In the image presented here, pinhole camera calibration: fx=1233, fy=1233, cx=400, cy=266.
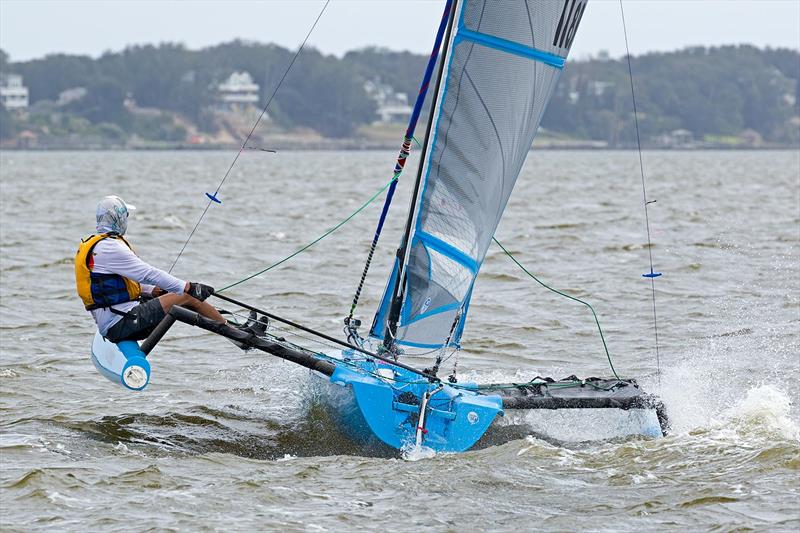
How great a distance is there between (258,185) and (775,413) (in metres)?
32.5

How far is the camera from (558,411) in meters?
7.36

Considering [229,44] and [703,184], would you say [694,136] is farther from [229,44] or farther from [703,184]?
[703,184]

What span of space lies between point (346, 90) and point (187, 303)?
115 metres

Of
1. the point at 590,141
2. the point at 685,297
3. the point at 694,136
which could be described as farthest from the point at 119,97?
the point at 685,297

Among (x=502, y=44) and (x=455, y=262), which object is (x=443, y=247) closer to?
(x=455, y=262)

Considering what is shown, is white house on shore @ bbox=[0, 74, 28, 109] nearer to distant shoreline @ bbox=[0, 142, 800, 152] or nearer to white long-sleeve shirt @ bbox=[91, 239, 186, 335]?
distant shoreline @ bbox=[0, 142, 800, 152]

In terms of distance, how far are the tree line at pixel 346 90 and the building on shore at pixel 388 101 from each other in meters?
2.22

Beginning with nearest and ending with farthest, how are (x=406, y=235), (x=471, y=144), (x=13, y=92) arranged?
1. (x=471, y=144)
2. (x=406, y=235)
3. (x=13, y=92)

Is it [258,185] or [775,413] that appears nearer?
[775,413]

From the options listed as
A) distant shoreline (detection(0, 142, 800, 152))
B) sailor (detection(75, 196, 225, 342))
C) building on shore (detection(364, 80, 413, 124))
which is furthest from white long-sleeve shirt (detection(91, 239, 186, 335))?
building on shore (detection(364, 80, 413, 124))

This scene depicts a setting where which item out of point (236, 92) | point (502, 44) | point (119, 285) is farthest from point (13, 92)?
point (502, 44)

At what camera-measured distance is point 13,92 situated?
130m

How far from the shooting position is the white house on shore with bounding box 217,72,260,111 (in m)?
127

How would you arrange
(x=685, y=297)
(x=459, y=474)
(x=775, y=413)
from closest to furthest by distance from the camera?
1. (x=459, y=474)
2. (x=775, y=413)
3. (x=685, y=297)
